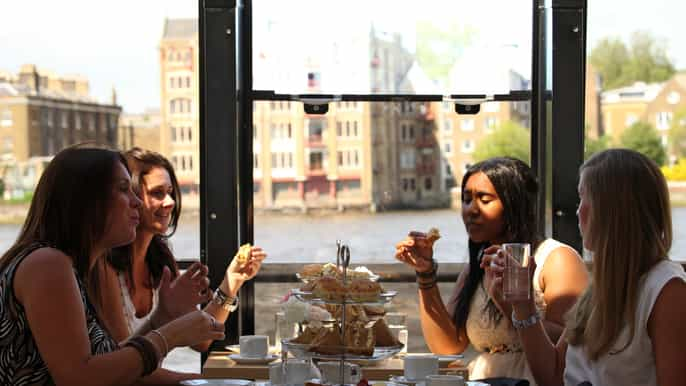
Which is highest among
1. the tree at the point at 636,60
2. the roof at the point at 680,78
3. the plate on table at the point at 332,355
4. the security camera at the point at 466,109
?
the tree at the point at 636,60

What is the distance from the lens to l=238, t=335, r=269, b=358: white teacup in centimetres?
312

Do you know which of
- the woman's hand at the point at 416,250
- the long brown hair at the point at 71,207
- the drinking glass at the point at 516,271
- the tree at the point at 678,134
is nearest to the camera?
the long brown hair at the point at 71,207

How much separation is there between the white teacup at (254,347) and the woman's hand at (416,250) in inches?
18.7

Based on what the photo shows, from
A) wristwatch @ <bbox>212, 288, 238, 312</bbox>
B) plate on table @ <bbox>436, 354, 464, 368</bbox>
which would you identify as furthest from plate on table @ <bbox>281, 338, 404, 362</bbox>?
wristwatch @ <bbox>212, 288, 238, 312</bbox>

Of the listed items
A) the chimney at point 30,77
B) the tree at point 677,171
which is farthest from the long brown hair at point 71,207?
the tree at point 677,171

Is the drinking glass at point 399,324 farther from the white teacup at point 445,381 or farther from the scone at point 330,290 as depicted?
the white teacup at point 445,381

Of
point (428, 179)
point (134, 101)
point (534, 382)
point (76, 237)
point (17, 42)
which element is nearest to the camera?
point (76, 237)

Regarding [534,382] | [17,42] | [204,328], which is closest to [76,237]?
[204,328]

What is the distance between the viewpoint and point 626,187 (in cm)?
222

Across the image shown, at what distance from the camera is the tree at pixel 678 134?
2123cm

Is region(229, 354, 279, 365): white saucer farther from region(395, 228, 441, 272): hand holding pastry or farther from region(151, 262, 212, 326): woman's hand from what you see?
region(395, 228, 441, 272): hand holding pastry

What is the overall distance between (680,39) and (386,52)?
19.8 metres

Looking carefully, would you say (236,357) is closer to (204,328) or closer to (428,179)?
(204,328)

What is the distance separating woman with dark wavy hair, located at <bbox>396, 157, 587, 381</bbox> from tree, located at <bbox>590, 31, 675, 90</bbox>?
60.5ft
